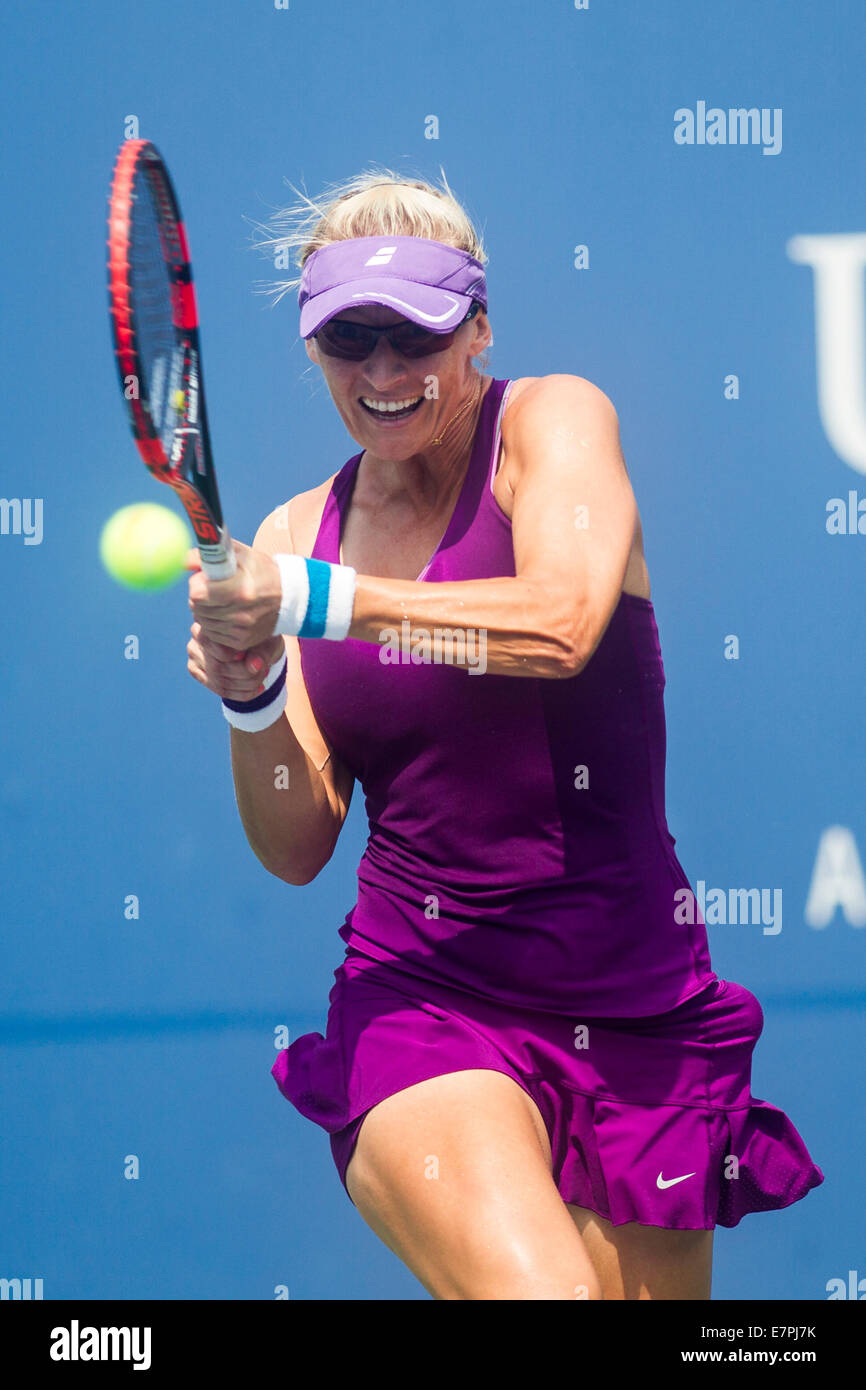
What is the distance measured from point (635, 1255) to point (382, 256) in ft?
3.98

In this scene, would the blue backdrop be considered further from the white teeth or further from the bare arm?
the white teeth

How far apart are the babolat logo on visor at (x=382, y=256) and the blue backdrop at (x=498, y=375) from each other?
5.76 ft

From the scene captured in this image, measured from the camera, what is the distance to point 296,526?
1.99 meters

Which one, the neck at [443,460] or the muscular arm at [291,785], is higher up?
the neck at [443,460]

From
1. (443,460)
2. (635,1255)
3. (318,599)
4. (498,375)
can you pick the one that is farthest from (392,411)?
(498,375)

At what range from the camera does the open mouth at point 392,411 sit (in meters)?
1.74

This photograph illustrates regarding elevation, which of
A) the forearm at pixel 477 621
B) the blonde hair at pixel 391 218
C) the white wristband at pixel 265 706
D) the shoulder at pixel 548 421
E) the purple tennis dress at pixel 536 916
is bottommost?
the purple tennis dress at pixel 536 916

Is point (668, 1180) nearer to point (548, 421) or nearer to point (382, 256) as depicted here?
point (548, 421)

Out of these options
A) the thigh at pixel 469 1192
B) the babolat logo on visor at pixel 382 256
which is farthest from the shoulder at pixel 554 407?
the thigh at pixel 469 1192

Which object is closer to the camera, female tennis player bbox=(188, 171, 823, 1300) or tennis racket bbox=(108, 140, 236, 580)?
tennis racket bbox=(108, 140, 236, 580)

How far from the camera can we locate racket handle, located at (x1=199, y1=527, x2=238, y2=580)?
1.43 metres

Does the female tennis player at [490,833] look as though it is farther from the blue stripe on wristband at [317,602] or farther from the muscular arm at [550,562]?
the blue stripe on wristband at [317,602]

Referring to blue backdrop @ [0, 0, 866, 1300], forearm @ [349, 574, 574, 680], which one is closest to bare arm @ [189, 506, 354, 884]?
forearm @ [349, 574, 574, 680]

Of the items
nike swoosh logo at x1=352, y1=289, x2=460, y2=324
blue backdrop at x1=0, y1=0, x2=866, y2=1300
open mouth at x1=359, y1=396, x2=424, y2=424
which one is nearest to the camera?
nike swoosh logo at x1=352, y1=289, x2=460, y2=324
